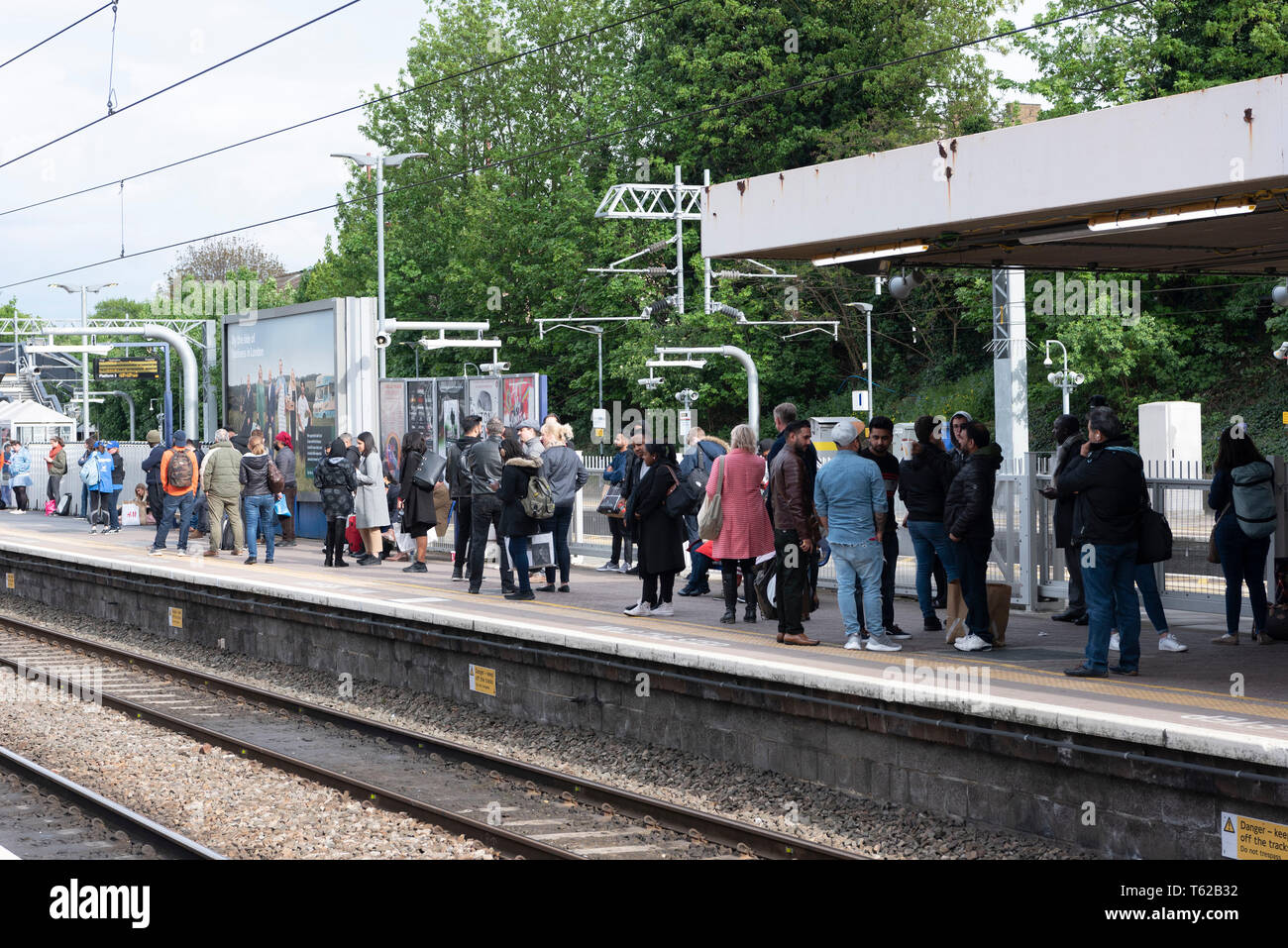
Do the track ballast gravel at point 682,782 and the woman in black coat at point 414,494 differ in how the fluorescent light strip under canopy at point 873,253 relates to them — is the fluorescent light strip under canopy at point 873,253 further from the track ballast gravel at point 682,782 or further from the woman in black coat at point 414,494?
the woman in black coat at point 414,494

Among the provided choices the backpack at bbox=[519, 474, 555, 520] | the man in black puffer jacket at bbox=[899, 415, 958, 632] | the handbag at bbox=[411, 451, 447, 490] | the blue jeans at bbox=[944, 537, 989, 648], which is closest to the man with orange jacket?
the handbag at bbox=[411, 451, 447, 490]

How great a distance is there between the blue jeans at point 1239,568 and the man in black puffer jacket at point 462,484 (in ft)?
24.7

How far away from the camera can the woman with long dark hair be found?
34.6 ft

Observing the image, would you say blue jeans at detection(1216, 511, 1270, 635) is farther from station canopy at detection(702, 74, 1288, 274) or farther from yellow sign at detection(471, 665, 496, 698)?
yellow sign at detection(471, 665, 496, 698)

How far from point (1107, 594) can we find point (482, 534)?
7.42m

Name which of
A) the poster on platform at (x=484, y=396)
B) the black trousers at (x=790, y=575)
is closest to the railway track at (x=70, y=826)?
the black trousers at (x=790, y=575)

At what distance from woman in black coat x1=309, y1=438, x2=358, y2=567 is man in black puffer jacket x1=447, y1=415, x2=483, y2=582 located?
7.67 ft

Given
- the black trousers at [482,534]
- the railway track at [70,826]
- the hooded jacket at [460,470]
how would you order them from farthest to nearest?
the hooded jacket at [460,470] → the black trousers at [482,534] → the railway track at [70,826]

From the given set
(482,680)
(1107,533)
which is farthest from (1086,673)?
(482,680)

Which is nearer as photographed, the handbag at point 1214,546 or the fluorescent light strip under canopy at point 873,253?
the fluorescent light strip under canopy at point 873,253

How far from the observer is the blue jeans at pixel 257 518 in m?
19.1

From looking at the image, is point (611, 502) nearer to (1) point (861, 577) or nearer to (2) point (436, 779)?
(1) point (861, 577)

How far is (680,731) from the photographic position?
34.9 feet

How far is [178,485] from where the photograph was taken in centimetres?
2125
